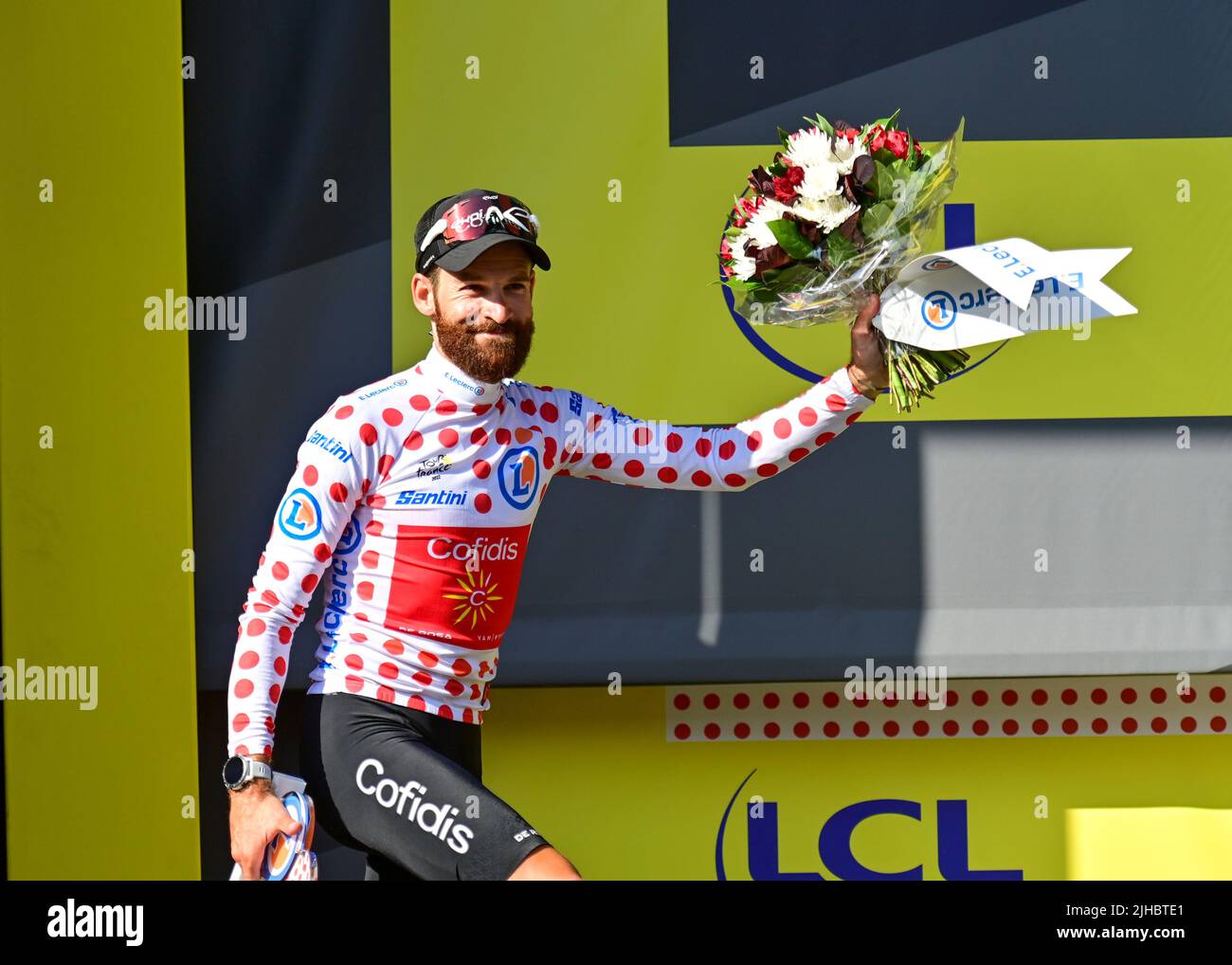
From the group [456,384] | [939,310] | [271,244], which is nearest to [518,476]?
[456,384]

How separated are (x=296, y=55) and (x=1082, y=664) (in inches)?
102

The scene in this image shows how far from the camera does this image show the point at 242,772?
231 centimetres

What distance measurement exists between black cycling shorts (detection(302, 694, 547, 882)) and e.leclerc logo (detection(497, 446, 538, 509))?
465 mm

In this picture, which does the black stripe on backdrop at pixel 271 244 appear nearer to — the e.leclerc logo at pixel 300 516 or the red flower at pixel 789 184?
the e.leclerc logo at pixel 300 516

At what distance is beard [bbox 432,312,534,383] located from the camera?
2543mm

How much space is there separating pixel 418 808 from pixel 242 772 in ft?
1.08

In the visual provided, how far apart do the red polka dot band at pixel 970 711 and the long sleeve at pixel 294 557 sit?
135 centimetres

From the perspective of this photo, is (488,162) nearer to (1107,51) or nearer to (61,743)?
(1107,51)

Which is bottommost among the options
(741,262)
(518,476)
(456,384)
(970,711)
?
(970,711)

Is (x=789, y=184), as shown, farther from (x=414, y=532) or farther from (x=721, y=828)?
(x=721, y=828)

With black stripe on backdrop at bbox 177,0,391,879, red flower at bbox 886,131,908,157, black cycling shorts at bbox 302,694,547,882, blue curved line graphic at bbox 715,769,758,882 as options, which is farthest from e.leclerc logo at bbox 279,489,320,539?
blue curved line graphic at bbox 715,769,758,882

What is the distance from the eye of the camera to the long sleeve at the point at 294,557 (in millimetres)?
2363

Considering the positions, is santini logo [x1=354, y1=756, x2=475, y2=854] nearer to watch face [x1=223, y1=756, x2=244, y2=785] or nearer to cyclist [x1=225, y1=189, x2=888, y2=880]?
cyclist [x1=225, y1=189, x2=888, y2=880]
